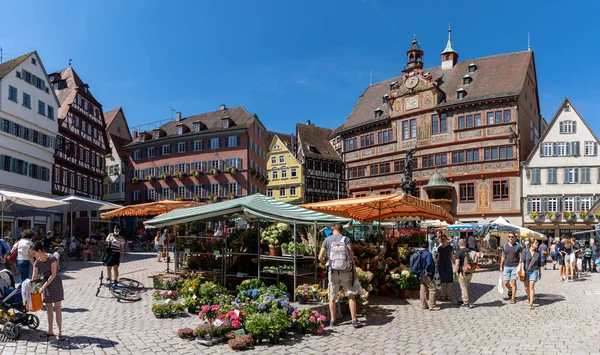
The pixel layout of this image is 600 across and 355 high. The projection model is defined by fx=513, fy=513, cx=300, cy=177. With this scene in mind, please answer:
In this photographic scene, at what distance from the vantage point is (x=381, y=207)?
44.2 feet

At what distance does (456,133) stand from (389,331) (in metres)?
38.8

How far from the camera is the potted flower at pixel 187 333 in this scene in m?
8.15

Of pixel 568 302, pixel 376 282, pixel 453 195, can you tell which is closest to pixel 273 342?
pixel 376 282

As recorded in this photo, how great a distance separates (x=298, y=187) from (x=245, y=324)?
178 feet

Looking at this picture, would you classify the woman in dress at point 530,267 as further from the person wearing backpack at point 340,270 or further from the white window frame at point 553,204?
the white window frame at point 553,204

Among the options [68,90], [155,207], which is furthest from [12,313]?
[68,90]

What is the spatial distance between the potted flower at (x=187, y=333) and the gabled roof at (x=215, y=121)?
4492cm

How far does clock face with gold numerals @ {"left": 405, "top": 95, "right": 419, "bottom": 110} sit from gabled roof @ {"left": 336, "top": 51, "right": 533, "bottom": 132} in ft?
7.46

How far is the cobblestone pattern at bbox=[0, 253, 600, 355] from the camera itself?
7.73 m

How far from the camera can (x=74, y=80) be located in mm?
46312

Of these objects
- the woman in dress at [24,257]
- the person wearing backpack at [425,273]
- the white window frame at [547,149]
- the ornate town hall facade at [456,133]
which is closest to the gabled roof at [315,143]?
the ornate town hall facade at [456,133]

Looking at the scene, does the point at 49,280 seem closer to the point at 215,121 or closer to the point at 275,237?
the point at 275,237

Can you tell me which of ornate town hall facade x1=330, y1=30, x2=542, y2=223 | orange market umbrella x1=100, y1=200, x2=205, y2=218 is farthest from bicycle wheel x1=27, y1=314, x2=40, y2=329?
ornate town hall facade x1=330, y1=30, x2=542, y2=223

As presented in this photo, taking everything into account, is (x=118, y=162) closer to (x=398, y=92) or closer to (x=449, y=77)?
(x=398, y=92)
